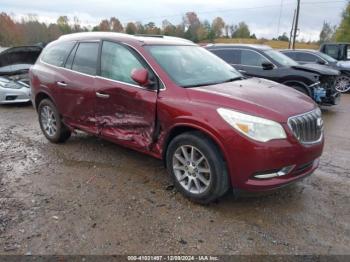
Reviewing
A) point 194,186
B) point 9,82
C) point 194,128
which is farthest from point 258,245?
point 9,82

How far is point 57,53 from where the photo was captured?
552cm

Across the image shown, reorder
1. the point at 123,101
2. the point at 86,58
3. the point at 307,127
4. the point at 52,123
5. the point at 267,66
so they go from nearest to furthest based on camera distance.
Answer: the point at 307,127
the point at 123,101
the point at 86,58
the point at 52,123
the point at 267,66

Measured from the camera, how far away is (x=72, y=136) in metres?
6.23

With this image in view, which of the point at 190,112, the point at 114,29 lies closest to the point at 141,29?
the point at 114,29

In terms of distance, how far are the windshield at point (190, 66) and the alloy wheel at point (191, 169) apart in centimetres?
A: 79

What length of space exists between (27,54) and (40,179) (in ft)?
22.8

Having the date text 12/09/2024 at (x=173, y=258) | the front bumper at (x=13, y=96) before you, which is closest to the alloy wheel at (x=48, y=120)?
the date text 12/09/2024 at (x=173, y=258)

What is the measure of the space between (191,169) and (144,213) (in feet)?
2.26

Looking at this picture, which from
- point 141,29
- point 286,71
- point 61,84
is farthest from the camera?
point 141,29

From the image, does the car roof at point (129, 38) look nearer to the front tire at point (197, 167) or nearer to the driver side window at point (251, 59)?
the front tire at point (197, 167)

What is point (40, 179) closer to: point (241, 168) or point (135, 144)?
point (135, 144)

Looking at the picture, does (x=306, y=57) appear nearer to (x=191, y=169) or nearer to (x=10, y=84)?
(x=10, y=84)

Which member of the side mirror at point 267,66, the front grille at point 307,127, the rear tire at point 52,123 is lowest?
the rear tire at point 52,123

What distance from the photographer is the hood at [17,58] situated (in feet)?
32.2
